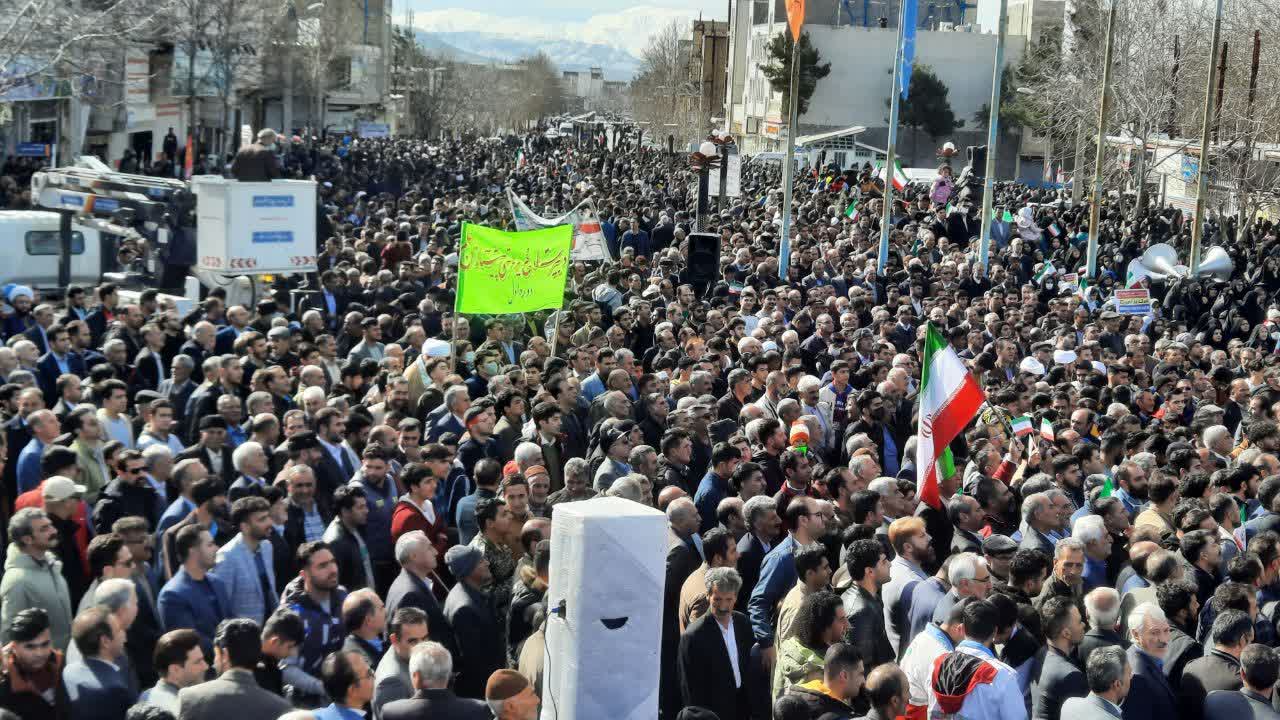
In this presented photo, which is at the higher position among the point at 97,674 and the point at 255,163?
the point at 255,163

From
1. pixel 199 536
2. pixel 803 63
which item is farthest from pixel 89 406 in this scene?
pixel 803 63

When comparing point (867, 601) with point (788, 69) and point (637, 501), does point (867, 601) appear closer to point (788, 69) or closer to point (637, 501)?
point (637, 501)

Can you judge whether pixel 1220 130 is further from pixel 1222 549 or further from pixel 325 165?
pixel 1222 549

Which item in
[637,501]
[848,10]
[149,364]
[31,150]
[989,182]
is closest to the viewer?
[637,501]

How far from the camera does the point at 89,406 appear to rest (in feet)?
A: 31.9

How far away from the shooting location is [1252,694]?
6.43m

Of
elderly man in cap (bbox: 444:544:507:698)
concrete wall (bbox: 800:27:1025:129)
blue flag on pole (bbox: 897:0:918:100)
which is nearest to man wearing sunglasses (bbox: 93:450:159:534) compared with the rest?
elderly man in cap (bbox: 444:544:507:698)

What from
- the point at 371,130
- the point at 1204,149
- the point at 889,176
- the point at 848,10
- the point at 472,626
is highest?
the point at 848,10

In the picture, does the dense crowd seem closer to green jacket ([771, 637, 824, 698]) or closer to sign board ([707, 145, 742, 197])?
green jacket ([771, 637, 824, 698])

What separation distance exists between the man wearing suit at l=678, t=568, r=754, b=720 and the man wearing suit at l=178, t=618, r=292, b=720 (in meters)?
1.92

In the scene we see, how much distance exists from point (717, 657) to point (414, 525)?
7.51 ft

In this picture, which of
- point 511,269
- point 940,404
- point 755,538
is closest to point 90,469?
point 755,538

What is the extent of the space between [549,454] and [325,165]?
36.8 metres

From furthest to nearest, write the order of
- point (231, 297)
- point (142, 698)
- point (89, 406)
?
point (231, 297), point (89, 406), point (142, 698)
